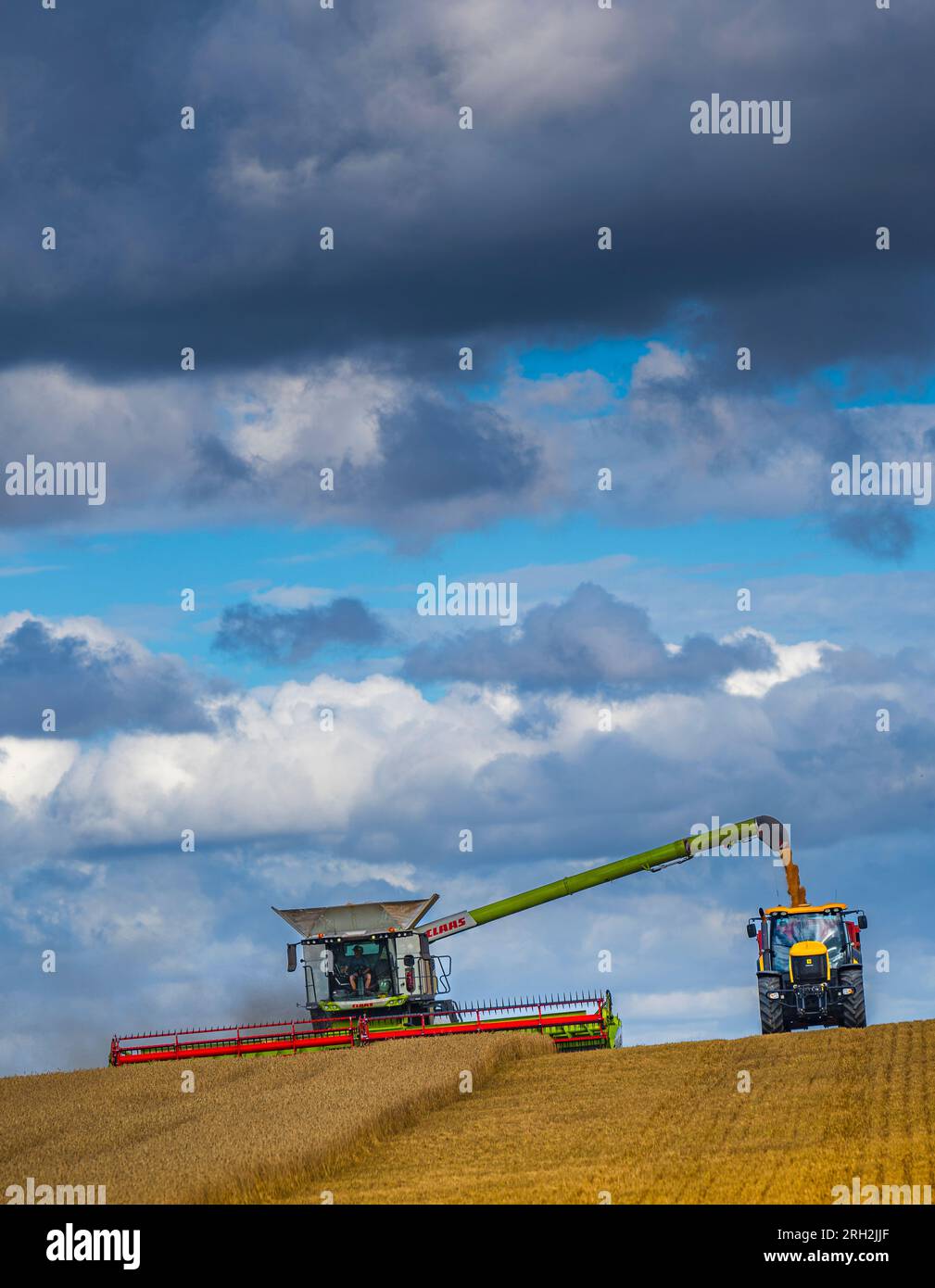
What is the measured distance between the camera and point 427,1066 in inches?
1195

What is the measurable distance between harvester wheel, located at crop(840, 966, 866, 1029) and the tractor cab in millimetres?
10014

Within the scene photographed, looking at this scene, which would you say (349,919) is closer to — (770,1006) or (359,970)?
(359,970)

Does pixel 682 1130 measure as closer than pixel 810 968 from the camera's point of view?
Yes

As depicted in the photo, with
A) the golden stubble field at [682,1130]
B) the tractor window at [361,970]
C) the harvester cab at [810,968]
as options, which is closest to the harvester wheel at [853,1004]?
the harvester cab at [810,968]

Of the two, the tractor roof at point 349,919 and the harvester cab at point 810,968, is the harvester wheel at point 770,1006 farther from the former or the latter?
the tractor roof at point 349,919

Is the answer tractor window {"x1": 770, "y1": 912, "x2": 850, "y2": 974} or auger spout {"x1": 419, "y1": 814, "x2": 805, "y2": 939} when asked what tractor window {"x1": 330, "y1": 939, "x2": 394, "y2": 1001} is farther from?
tractor window {"x1": 770, "y1": 912, "x2": 850, "y2": 974}

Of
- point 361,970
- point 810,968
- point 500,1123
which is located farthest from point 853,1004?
point 500,1123

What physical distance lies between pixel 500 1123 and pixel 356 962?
1675 cm

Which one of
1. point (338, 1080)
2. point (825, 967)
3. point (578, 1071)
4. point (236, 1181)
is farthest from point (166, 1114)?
point (825, 967)

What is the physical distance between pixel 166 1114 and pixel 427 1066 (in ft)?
16.3

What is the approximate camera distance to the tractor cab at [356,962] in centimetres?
4000

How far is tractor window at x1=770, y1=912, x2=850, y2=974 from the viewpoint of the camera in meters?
35.8

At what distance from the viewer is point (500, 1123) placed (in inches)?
933

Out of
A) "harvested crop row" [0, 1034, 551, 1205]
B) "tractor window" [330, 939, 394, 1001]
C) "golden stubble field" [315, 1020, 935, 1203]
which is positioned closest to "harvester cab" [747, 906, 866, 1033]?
"golden stubble field" [315, 1020, 935, 1203]
